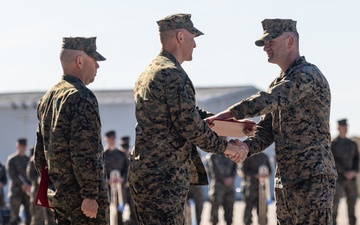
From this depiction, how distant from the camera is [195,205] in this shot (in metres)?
22.8

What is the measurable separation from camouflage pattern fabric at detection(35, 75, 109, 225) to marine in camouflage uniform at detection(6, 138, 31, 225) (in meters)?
13.8

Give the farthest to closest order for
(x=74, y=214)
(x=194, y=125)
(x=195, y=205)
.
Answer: (x=195, y=205)
(x=74, y=214)
(x=194, y=125)

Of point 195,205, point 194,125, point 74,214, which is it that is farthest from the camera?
point 195,205

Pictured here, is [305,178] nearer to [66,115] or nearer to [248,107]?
[248,107]

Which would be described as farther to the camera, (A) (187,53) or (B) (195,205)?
(B) (195,205)

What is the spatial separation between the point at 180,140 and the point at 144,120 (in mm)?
349

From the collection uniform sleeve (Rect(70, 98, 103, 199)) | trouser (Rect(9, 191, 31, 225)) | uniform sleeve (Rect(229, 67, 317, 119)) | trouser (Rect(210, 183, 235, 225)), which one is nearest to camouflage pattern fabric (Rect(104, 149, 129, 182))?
trouser (Rect(9, 191, 31, 225))

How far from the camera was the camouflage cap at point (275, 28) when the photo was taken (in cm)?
1002

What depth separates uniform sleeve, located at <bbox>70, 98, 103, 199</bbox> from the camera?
9.30m

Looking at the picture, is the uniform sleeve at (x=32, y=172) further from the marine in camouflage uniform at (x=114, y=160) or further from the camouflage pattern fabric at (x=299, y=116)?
the camouflage pattern fabric at (x=299, y=116)

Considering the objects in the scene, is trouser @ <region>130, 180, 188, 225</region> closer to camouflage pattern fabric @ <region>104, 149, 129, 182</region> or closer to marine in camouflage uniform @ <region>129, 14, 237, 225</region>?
marine in camouflage uniform @ <region>129, 14, 237, 225</region>

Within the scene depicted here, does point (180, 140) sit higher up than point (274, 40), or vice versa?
point (274, 40)

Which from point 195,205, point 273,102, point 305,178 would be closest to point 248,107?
point 273,102

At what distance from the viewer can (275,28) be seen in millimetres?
10031
